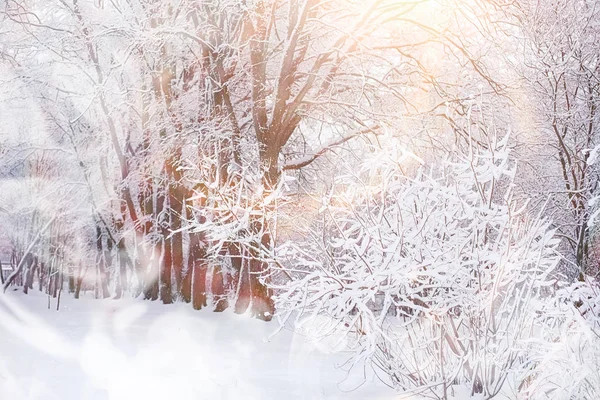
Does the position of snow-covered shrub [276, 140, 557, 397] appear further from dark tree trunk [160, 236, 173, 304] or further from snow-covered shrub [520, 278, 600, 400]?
dark tree trunk [160, 236, 173, 304]

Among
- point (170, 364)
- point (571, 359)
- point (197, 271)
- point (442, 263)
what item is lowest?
point (197, 271)

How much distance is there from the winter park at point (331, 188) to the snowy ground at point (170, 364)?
0.06 metres

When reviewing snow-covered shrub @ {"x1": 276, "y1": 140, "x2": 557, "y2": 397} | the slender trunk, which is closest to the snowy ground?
snow-covered shrub @ {"x1": 276, "y1": 140, "x2": 557, "y2": 397}

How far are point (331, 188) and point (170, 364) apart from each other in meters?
4.16

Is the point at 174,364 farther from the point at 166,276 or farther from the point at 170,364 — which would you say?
the point at 166,276

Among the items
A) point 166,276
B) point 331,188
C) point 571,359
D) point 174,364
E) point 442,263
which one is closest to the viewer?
point 571,359

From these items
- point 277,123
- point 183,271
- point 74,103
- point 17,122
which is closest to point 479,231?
point 277,123

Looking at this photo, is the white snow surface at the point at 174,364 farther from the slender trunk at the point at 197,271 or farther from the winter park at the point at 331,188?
the slender trunk at the point at 197,271

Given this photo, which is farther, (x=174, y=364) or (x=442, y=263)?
(x=174, y=364)

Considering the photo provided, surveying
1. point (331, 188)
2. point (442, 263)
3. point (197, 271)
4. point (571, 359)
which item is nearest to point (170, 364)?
point (331, 188)

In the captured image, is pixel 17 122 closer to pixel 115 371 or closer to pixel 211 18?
pixel 211 18

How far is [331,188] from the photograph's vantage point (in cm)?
523

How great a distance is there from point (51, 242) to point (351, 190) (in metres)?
29.5

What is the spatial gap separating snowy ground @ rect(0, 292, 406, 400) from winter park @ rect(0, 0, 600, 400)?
6cm
